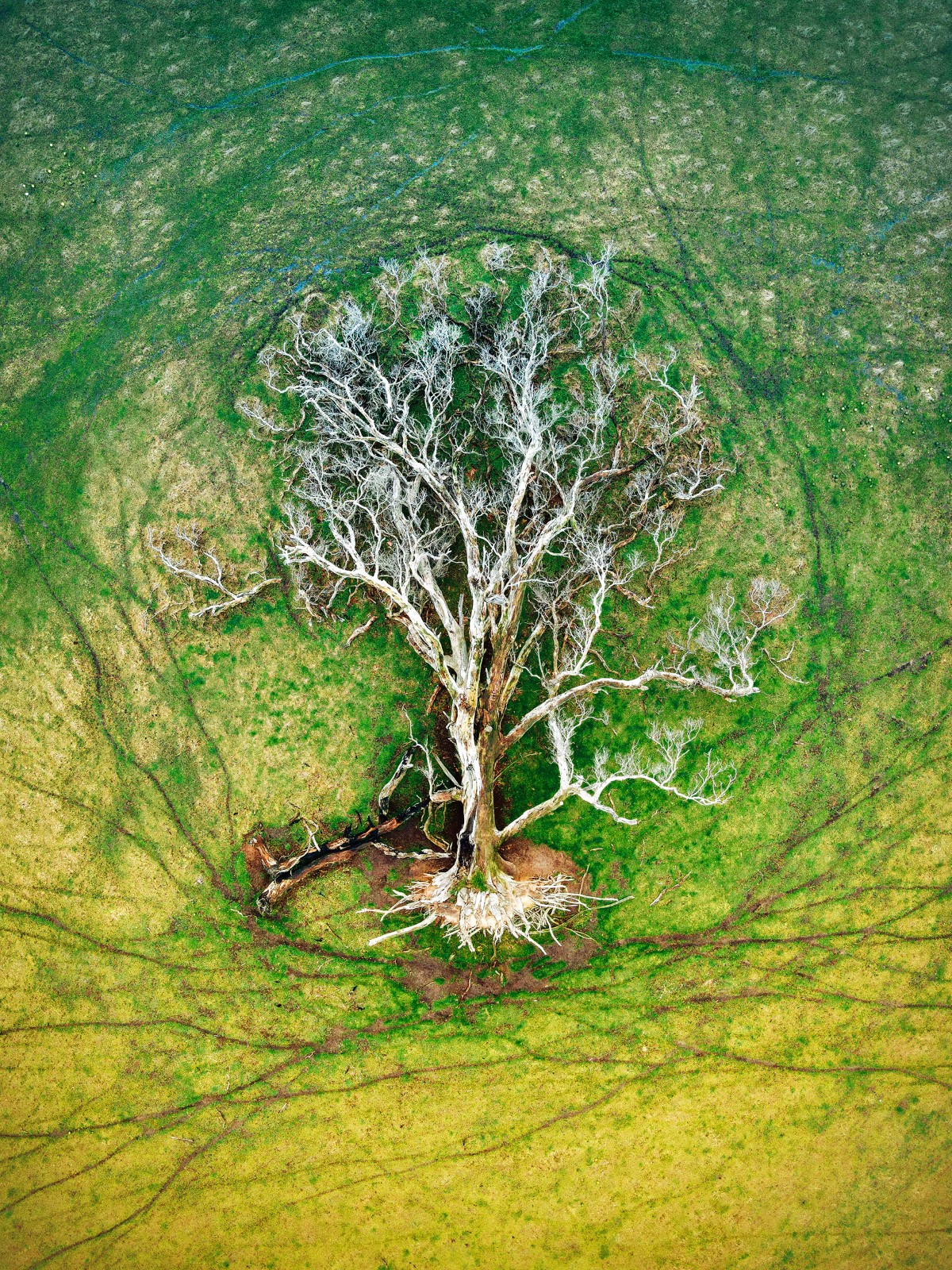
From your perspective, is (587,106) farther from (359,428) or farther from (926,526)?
(926,526)

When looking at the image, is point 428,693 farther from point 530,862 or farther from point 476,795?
point 530,862

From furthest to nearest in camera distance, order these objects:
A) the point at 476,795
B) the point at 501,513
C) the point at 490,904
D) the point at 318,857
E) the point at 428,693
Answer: the point at 428,693
the point at 318,857
the point at 501,513
the point at 490,904
the point at 476,795

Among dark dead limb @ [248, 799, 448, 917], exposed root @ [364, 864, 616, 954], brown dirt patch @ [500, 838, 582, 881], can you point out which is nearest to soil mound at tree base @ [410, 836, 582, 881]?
brown dirt patch @ [500, 838, 582, 881]

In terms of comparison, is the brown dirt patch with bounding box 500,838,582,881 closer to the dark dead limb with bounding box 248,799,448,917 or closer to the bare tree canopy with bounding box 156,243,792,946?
the bare tree canopy with bounding box 156,243,792,946

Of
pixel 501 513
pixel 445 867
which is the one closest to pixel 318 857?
pixel 445 867

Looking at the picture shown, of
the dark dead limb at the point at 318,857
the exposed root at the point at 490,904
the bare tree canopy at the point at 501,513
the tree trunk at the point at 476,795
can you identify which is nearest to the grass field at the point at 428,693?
the dark dead limb at the point at 318,857

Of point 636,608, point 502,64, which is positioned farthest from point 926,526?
point 502,64

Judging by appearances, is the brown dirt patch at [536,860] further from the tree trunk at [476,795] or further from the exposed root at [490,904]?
the tree trunk at [476,795]
